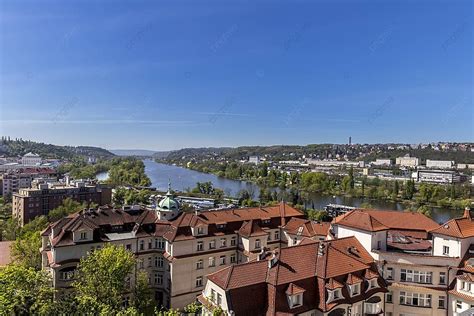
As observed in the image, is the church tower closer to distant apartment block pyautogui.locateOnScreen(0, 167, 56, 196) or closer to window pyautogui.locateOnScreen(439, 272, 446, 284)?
window pyautogui.locateOnScreen(439, 272, 446, 284)

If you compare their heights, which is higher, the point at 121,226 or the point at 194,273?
the point at 121,226

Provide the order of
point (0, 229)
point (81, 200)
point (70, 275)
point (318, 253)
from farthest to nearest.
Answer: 1. point (81, 200)
2. point (0, 229)
3. point (70, 275)
4. point (318, 253)


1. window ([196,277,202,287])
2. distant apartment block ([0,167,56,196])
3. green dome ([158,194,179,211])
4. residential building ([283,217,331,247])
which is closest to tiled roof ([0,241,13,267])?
green dome ([158,194,179,211])

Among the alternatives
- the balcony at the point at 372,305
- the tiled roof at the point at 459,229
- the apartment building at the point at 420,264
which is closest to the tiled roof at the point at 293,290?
the balcony at the point at 372,305

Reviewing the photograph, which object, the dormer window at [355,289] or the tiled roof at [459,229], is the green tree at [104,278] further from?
the tiled roof at [459,229]

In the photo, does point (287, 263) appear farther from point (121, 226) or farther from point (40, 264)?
point (40, 264)

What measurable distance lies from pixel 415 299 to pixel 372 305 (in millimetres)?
3237

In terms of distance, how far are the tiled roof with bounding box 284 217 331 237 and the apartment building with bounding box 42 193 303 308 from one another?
1842 mm

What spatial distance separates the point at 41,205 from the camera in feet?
234

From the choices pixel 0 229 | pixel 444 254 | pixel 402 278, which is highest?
pixel 444 254

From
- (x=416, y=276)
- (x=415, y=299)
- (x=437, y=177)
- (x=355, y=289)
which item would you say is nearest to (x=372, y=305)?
(x=355, y=289)

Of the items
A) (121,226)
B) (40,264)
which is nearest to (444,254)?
(121,226)

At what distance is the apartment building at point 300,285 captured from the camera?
64.1 ft

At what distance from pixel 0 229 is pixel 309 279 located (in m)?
53.3
